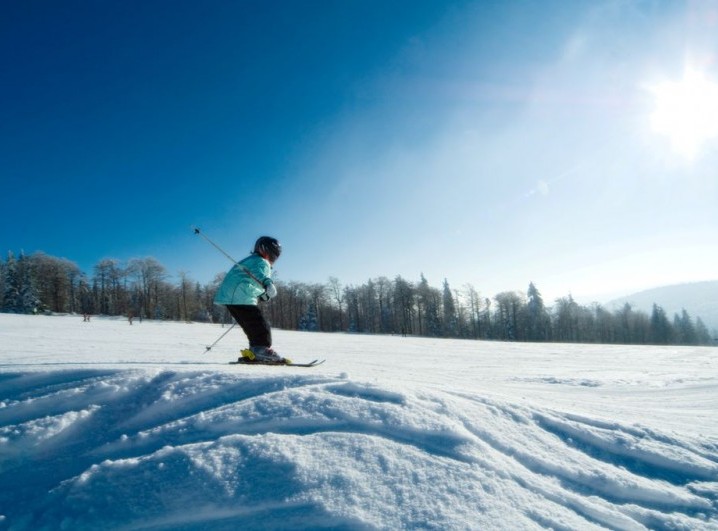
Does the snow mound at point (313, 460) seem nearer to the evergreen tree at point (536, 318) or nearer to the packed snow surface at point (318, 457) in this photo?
the packed snow surface at point (318, 457)

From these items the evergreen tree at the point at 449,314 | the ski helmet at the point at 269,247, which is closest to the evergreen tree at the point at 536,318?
the evergreen tree at the point at 449,314

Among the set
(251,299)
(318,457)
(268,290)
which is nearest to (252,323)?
(251,299)

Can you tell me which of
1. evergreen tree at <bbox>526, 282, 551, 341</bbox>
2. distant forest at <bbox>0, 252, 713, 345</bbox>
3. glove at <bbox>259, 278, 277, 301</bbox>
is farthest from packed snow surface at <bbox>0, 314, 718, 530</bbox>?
evergreen tree at <bbox>526, 282, 551, 341</bbox>

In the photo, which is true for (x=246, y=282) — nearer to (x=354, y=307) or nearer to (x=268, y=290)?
(x=268, y=290)

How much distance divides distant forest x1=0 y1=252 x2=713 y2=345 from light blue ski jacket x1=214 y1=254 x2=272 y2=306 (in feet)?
205

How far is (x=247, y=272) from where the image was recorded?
5086 millimetres

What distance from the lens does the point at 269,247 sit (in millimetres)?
5602

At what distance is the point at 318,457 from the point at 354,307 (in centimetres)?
7346

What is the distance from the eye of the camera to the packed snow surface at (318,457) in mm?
1758

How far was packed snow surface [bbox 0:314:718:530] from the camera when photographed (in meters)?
1.76

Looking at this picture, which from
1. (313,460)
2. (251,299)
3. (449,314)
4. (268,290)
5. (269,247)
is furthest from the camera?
(449,314)

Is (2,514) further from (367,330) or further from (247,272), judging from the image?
(367,330)

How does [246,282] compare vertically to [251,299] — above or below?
above

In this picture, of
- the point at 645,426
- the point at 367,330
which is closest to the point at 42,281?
the point at 367,330
